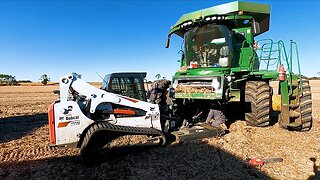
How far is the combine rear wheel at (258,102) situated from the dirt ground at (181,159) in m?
0.40

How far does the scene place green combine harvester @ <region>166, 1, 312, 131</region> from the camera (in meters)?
6.33

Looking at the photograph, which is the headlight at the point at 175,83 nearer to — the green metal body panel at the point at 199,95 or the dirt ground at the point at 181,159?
the green metal body panel at the point at 199,95

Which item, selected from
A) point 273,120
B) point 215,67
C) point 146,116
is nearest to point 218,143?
point 146,116

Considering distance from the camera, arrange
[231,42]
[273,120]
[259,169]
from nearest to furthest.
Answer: [259,169] < [231,42] < [273,120]

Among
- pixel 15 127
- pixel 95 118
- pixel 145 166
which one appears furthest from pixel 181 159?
pixel 15 127

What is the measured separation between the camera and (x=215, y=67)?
6949 mm

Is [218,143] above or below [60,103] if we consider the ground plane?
below

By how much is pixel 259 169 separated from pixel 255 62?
416 cm

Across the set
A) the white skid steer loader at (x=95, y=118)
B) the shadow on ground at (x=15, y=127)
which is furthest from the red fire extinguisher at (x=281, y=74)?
the shadow on ground at (x=15, y=127)

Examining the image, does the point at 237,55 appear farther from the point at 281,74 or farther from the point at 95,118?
the point at 95,118

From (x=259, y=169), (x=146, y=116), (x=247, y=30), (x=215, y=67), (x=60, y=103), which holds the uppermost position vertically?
(x=247, y=30)

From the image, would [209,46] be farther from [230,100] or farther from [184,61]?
[230,100]

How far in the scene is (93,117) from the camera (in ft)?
15.1

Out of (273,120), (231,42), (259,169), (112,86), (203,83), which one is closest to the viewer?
(259,169)
